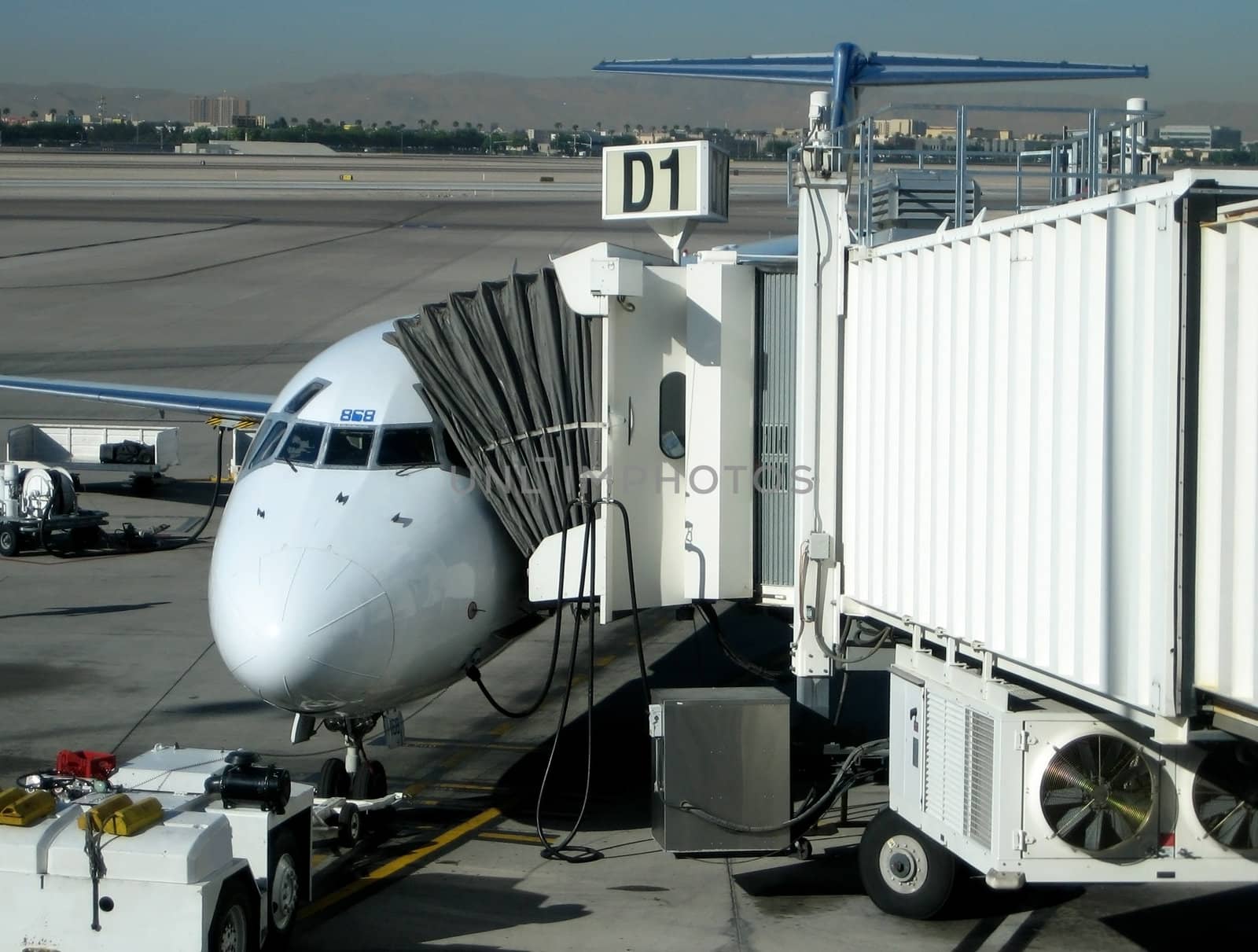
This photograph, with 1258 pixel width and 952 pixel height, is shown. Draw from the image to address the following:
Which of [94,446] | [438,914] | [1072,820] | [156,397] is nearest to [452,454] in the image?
[438,914]

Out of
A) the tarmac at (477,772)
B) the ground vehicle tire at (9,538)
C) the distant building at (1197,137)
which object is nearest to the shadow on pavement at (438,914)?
the tarmac at (477,772)

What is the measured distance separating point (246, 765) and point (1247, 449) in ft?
23.6

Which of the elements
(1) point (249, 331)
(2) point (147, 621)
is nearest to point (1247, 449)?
(2) point (147, 621)

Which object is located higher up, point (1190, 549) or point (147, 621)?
point (1190, 549)

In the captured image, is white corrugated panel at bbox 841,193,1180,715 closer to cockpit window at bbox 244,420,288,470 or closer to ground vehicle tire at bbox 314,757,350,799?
ground vehicle tire at bbox 314,757,350,799

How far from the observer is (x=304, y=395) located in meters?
13.1

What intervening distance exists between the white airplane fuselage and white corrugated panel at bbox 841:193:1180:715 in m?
3.26

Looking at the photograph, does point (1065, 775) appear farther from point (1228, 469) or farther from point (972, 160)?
point (972, 160)

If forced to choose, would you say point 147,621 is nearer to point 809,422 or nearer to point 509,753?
point 509,753

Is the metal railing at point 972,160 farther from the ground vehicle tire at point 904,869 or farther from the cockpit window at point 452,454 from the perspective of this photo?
the ground vehicle tire at point 904,869

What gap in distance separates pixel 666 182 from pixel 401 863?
21.5 ft

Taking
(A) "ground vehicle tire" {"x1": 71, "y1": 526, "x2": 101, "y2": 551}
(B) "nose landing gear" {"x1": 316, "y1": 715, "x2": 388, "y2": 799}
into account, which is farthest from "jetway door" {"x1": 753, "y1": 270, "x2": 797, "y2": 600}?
(A) "ground vehicle tire" {"x1": 71, "y1": 526, "x2": 101, "y2": 551}

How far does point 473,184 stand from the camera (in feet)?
334

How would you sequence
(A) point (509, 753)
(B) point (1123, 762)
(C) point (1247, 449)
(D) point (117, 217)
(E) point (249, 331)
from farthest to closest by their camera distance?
1. (D) point (117, 217)
2. (E) point (249, 331)
3. (A) point (509, 753)
4. (B) point (1123, 762)
5. (C) point (1247, 449)
